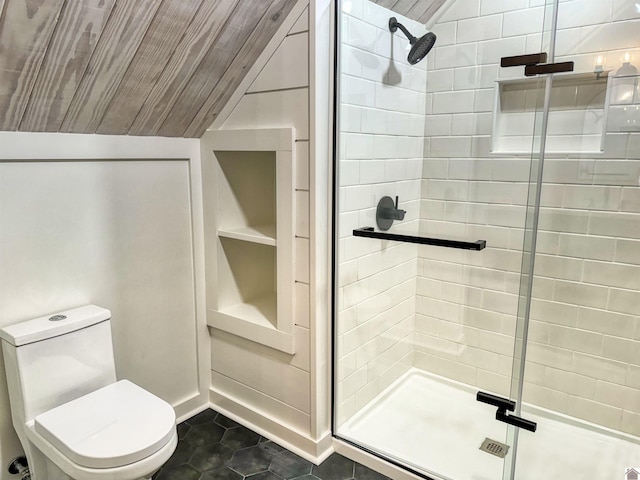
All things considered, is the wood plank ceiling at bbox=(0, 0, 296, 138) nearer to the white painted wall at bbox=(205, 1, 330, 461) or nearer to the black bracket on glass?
the white painted wall at bbox=(205, 1, 330, 461)

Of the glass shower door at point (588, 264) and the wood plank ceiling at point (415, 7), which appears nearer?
the glass shower door at point (588, 264)

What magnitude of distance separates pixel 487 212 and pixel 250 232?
1195 mm

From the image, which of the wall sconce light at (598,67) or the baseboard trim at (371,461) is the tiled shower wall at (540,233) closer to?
the wall sconce light at (598,67)

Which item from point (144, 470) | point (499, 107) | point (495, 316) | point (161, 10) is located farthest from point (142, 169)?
point (495, 316)

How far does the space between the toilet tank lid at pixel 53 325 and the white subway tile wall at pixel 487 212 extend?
1024 millimetres

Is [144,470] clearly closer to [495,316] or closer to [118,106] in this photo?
[118,106]

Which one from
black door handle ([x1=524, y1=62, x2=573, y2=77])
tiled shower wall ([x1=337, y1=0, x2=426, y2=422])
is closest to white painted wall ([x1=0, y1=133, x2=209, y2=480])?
tiled shower wall ([x1=337, y1=0, x2=426, y2=422])

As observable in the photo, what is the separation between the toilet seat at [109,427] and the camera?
145 cm

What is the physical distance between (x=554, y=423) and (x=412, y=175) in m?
1.40

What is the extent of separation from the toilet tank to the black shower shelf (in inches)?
44.6

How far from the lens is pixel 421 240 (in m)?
2.04

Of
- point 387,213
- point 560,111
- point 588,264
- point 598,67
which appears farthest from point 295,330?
point 598,67

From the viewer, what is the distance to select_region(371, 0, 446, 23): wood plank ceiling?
2100 millimetres

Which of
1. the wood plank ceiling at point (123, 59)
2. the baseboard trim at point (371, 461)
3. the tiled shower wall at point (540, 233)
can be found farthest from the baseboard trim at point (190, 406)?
the wood plank ceiling at point (123, 59)
